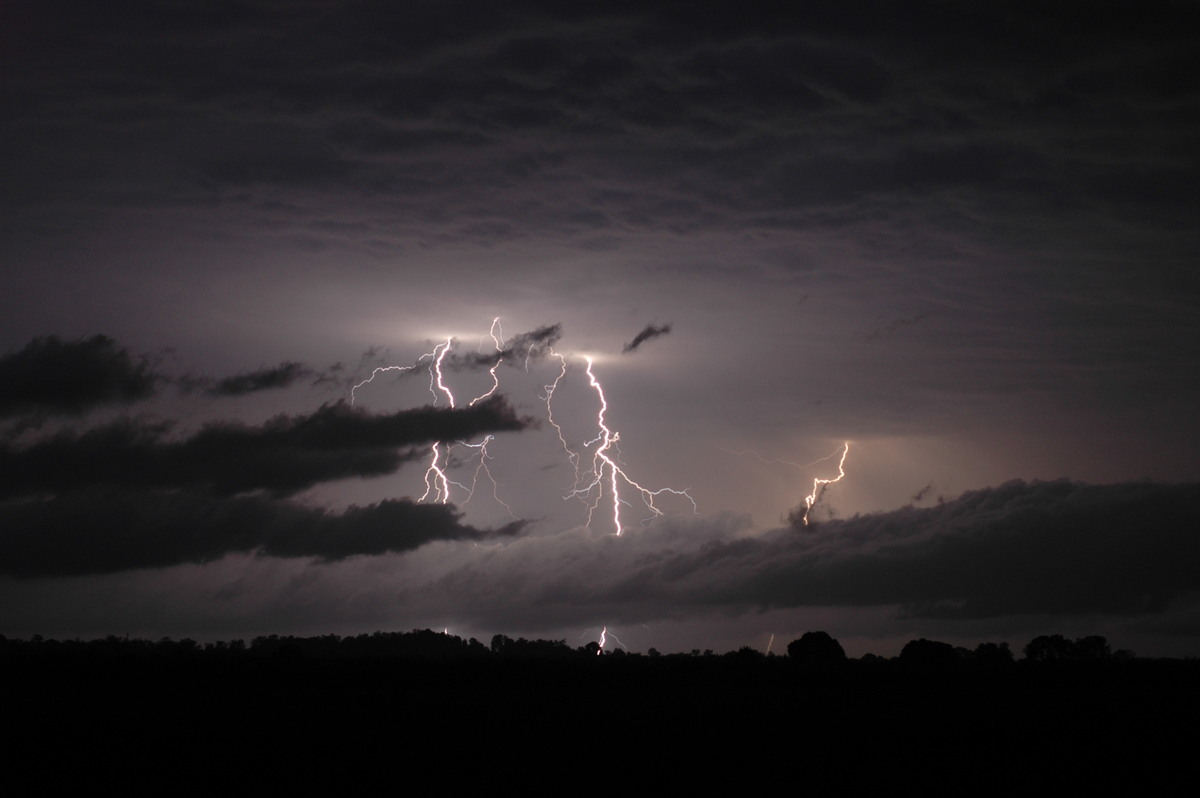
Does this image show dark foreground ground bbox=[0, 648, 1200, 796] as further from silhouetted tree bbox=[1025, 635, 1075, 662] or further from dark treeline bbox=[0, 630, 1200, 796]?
silhouetted tree bbox=[1025, 635, 1075, 662]

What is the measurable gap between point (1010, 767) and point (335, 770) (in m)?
15.5

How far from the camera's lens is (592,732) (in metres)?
29.5

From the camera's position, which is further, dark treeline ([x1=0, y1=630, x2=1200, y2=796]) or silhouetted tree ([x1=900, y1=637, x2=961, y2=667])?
silhouetted tree ([x1=900, y1=637, x2=961, y2=667])

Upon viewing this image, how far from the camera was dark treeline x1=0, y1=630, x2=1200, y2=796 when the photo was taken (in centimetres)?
2455

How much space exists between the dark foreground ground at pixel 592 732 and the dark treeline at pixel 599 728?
0.31ft

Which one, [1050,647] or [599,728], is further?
[1050,647]

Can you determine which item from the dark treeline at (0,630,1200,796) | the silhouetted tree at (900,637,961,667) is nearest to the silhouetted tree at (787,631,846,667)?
the silhouetted tree at (900,637,961,667)

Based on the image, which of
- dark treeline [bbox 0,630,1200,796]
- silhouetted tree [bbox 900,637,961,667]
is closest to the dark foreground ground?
dark treeline [bbox 0,630,1200,796]

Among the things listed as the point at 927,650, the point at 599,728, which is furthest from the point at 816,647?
the point at 599,728

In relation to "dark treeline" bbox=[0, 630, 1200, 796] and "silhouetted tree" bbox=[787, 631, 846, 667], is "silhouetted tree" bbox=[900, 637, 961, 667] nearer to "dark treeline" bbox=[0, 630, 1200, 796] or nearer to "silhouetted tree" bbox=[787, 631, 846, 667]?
"silhouetted tree" bbox=[787, 631, 846, 667]

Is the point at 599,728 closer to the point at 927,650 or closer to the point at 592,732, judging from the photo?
the point at 592,732

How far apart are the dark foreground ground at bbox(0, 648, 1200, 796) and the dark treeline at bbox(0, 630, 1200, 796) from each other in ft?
0.31

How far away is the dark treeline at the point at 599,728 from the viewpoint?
2455 centimetres

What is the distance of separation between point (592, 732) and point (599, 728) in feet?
2.16
